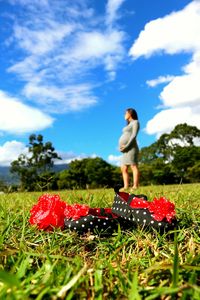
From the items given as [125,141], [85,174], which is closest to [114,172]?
[85,174]

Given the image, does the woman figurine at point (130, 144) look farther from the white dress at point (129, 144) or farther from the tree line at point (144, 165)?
the tree line at point (144, 165)

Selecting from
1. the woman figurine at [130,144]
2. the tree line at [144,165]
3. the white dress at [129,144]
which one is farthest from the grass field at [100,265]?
the tree line at [144,165]

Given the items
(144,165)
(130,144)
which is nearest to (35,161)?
(144,165)

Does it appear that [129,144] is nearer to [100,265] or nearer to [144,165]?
[100,265]

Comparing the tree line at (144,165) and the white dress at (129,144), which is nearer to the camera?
the white dress at (129,144)

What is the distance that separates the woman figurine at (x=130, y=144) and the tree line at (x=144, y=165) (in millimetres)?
38266

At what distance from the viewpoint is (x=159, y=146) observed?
7131 centimetres

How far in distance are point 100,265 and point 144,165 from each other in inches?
2396

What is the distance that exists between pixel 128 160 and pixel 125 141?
0.63 m

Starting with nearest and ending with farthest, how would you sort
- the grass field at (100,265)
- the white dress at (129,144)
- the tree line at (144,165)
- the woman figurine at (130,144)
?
1. the grass field at (100,265)
2. the woman figurine at (130,144)
3. the white dress at (129,144)
4. the tree line at (144,165)

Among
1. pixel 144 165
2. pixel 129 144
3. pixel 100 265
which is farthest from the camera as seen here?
pixel 144 165

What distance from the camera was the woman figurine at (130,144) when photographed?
1278 cm

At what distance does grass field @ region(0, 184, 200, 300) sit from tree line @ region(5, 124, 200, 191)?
48413mm

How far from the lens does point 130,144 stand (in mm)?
13125
